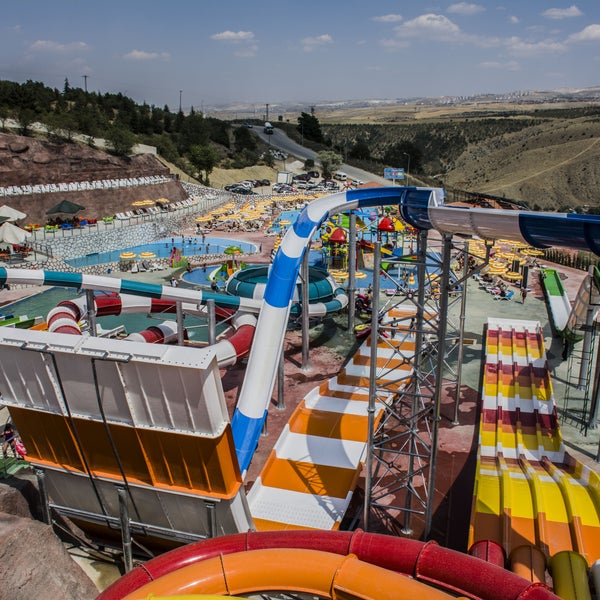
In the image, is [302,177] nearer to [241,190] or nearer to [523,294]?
[241,190]

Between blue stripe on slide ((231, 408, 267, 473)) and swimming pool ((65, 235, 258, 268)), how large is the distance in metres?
25.4

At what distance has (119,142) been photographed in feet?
182

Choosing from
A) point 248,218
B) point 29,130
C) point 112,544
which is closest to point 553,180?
point 248,218

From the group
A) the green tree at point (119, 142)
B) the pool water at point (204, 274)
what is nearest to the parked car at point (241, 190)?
the green tree at point (119, 142)

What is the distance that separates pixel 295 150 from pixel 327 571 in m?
95.8

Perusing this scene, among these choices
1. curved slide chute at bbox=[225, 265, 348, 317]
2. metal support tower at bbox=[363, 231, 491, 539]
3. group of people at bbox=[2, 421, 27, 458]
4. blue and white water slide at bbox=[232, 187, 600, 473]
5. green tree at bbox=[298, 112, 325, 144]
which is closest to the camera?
blue and white water slide at bbox=[232, 187, 600, 473]

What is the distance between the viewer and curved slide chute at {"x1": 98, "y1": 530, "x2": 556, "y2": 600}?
20.2 ft

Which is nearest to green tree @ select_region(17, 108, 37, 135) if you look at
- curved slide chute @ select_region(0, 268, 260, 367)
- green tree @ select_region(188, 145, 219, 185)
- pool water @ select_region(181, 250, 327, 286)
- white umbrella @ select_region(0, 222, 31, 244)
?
green tree @ select_region(188, 145, 219, 185)

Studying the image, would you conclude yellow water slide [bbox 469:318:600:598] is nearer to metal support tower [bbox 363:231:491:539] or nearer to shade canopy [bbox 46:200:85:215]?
metal support tower [bbox 363:231:491:539]

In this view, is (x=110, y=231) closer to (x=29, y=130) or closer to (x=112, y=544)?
(x=29, y=130)

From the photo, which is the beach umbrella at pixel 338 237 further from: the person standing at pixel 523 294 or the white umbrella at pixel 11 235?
the white umbrella at pixel 11 235

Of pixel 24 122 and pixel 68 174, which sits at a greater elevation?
pixel 24 122

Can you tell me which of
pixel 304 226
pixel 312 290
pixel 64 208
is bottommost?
pixel 312 290

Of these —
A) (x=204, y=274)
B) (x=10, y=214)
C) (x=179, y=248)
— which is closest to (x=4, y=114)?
(x=10, y=214)
